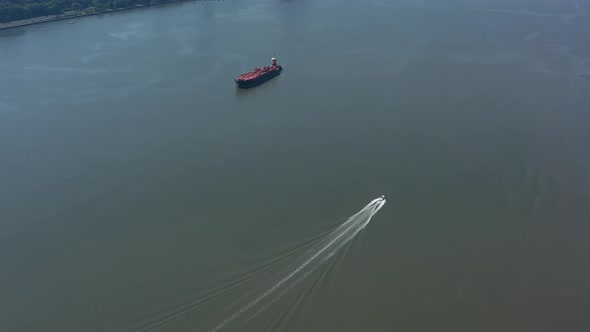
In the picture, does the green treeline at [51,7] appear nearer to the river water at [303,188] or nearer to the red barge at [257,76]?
the river water at [303,188]

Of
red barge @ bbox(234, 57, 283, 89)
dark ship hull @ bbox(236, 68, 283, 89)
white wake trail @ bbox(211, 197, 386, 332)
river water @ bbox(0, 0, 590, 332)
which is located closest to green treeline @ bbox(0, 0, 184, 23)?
river water @ bbox(0, 0, 590, 332)

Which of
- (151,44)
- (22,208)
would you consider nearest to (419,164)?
(22,208)

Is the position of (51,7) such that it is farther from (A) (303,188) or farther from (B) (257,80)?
(A) (303,188)

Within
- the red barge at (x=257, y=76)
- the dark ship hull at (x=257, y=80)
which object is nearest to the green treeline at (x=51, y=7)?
the red barge at (x=257, y=76)

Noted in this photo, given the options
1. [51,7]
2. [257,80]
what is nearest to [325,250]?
[257,80]

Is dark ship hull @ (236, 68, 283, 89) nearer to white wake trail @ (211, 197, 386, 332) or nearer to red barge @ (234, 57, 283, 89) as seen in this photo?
red barge @ (234, 57, 283, 89)

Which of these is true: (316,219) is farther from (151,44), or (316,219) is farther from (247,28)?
(247,28)
